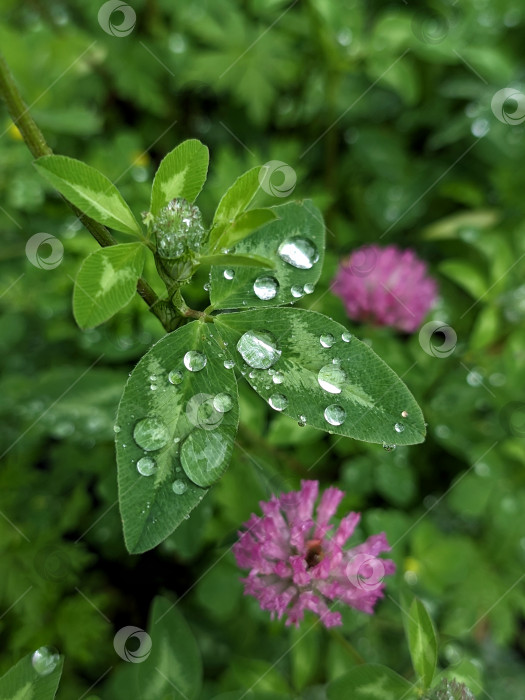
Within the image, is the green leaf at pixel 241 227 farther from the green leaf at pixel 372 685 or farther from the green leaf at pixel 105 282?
the green leaf at pixel 372 685

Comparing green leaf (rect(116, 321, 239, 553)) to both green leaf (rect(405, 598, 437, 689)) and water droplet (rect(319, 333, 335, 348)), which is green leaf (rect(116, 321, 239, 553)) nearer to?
water droplet (rect(319, 333, 335, 348))

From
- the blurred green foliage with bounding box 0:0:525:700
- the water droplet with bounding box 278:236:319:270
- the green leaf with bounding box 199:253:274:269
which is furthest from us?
the blurred green foliage with bounding box 0:0:525:700

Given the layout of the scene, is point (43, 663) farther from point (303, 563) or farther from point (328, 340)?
point (328, 340)

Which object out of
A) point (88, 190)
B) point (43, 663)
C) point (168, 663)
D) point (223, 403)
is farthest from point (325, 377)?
point (168, 663)

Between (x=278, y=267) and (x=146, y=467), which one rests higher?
(x=278, y=267)

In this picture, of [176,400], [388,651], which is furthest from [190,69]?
[388,651]

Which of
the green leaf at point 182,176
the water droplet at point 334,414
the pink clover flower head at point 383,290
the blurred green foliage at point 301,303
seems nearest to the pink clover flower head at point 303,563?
the water droplet at point 334,414

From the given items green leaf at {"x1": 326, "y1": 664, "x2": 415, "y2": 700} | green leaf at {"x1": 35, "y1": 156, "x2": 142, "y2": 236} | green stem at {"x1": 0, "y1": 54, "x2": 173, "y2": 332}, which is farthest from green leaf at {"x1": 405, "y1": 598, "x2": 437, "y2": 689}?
green leaf at {"x1": 35, "y1": 156, "x2": 142, "y2": 236}

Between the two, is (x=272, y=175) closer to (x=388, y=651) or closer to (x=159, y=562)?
(x=159, y=562)
